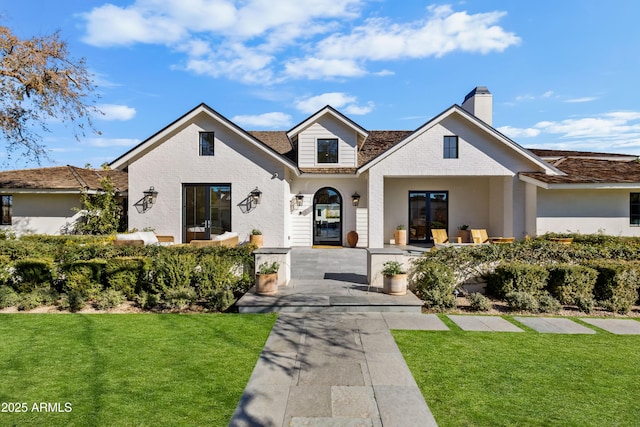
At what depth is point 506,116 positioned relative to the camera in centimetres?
2012

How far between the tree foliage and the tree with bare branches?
3.71 metres

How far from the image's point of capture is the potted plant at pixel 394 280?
7.90 m

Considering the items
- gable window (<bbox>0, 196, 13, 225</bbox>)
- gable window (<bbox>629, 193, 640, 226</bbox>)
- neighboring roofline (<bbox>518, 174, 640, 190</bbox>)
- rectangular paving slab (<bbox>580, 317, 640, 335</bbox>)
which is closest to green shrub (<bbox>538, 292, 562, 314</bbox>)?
rectangular paving slab (<bbox>580, 317, 640, 335</bbox>)

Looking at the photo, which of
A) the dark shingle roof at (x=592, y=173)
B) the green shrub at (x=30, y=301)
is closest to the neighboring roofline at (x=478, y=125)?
the dark shingle roof at (x=592, y=173)

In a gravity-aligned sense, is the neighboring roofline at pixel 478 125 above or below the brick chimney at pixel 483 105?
below

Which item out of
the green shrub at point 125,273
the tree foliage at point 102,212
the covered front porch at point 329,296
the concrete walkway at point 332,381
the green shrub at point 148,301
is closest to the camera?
the concrete walkway at point 332,381

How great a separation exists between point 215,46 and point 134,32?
97.0 inches

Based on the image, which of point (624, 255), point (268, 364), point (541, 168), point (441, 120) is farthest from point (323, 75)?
point (268, 364)

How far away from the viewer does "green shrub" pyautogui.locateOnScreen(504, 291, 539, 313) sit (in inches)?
292

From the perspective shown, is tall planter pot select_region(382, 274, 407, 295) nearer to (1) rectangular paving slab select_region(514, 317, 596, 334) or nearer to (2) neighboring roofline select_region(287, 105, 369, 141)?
(1) rectangular paving slab select_region(514, 317, 596, 334)

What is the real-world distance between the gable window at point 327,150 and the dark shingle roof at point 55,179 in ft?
35.5

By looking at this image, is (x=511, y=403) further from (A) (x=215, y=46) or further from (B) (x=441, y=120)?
(B) (x=441, y=120)

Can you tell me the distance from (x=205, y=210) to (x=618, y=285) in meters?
A: 14.4

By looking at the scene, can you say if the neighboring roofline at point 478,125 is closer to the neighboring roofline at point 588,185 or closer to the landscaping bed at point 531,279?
the neighboring roofline at point 588,185
